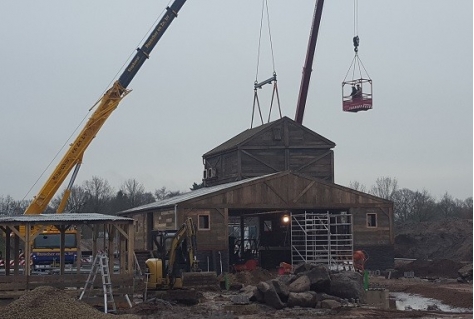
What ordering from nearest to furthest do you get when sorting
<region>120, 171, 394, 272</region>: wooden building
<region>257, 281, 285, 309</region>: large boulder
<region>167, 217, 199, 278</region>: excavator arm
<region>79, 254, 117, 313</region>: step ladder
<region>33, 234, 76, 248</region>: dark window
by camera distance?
<region>79, 254, 117, 313</region>: step ladder < <region>257, 281, 285, 309</region>: large boulder < <region>167, 217, 199, 278</region>: excavator arm < <region>33, 234, 76, 248</region>: dark window < <region>120, 171, 394, 272</region>: wooden building

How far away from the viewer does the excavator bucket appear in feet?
94.4

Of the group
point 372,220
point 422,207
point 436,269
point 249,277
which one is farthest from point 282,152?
point 422,207

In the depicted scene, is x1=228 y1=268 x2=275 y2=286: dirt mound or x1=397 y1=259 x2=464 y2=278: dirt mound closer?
x1=228 y1=268 x2=275 y2=286: dirt mound

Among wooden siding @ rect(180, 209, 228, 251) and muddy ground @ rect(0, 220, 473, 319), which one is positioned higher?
wooden siding @ rect(180, 209, 228, 251)

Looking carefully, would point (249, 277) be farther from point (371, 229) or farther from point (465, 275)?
point (465, 275)

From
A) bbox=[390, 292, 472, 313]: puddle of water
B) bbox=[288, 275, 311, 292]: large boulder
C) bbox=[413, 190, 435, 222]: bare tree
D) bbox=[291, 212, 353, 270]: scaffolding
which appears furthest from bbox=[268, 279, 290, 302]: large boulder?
bbox=[413, 190, 435, 222]: bare tree

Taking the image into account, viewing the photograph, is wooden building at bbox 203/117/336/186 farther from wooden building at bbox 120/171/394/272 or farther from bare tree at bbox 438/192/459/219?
bare tree at bbox 438/192/459/219

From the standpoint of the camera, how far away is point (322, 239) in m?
41.5

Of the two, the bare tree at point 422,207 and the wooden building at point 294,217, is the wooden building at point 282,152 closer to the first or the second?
the wooden building at point 294,217

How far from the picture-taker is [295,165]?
48.3m

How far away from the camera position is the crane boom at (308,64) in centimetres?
5078

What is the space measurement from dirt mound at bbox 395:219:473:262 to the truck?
106ft

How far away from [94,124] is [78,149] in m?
1.45

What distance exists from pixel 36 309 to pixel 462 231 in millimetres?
51707
